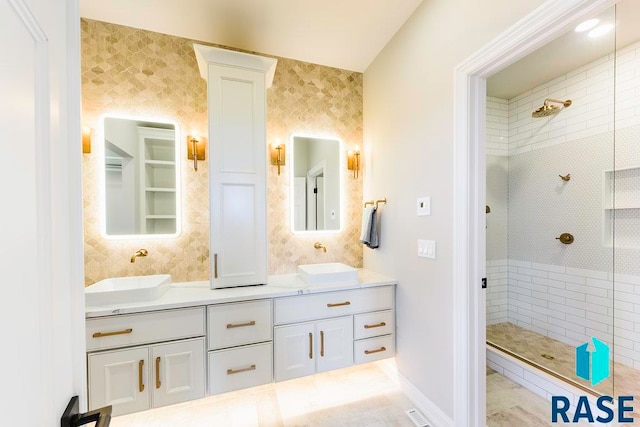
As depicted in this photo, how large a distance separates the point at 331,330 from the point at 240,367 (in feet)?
2.21

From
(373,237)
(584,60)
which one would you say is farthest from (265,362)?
(584,60)

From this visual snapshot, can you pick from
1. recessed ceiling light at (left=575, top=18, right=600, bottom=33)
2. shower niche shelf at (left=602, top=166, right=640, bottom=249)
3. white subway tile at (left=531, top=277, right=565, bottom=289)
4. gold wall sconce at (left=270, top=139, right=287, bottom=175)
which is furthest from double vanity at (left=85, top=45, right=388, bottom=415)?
recessed ceiling light at (left=575, top=18, right=600, bottom=33)

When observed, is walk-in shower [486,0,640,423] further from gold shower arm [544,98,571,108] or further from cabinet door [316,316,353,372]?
cabinet door [316,316,353,372]

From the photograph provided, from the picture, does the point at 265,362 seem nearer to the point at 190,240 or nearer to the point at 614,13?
the point at 190,240

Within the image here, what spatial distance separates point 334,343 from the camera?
1953 millimetres

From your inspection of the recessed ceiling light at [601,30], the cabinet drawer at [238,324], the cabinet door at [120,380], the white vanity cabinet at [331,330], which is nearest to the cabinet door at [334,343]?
the white vanity cabinet at [331,330]

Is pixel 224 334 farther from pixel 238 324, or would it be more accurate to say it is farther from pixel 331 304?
pixel 331 304

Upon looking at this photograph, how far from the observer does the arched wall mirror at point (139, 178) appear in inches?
77.2

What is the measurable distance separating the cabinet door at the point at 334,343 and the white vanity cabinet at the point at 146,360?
803mm

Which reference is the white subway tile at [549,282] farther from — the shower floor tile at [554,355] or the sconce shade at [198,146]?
the sconce shade at [198,146]

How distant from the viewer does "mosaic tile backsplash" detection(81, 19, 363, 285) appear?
1.93 metres

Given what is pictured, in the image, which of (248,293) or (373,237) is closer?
(248,293)

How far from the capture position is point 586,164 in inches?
89.5

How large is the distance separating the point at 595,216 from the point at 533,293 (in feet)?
3.01
